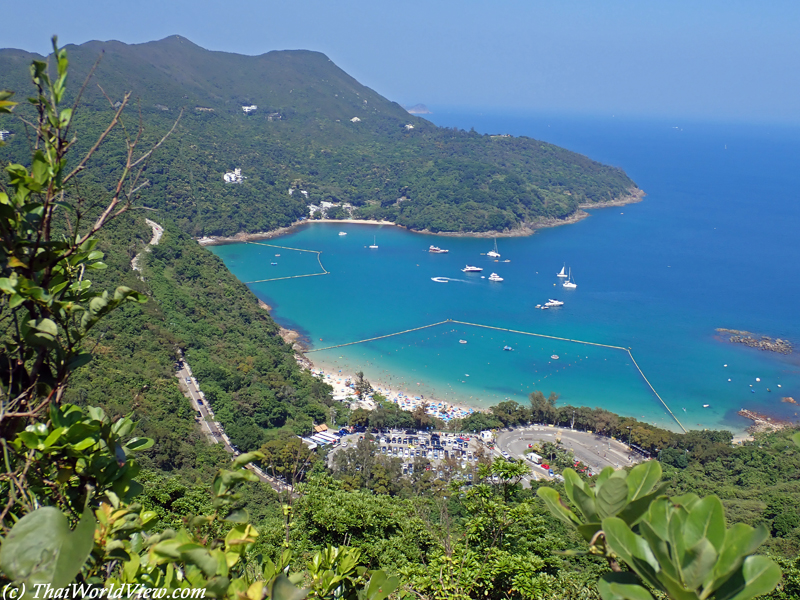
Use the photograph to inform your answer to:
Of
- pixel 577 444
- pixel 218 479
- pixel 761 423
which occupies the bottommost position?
pixel 577 444

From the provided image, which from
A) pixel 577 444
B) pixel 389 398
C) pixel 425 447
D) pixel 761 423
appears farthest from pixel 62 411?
pixel 761 423

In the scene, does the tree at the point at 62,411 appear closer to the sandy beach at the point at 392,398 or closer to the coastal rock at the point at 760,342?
the sandy beach at the point at 392,398

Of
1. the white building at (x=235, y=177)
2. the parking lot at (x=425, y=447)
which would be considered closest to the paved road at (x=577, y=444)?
the parking lot at (x=425, y=447)

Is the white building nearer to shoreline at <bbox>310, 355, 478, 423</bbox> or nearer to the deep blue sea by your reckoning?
the deep blue sea

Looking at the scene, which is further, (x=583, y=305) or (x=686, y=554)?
(x=583, y=305)

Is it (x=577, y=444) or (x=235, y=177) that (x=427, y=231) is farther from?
(x=577, y=444)

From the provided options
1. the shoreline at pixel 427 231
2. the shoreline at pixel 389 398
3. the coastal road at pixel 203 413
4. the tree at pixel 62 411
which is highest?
the tree at pixel 62 411

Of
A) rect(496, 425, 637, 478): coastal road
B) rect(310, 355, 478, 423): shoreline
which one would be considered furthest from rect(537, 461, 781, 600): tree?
rect(310, 355, 478, 423): shoreline
